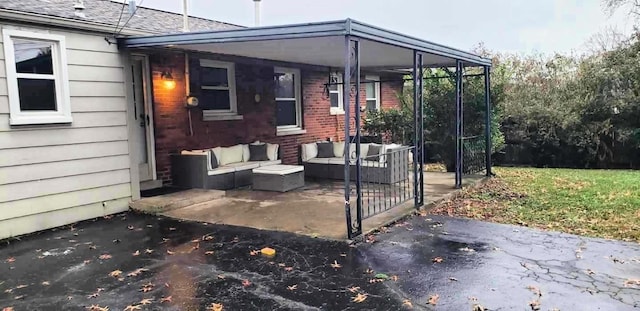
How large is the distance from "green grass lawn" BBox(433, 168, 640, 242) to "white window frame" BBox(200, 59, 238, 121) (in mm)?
4771

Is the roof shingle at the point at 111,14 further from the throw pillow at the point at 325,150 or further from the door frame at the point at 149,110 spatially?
the throw pillow at the point at 325,150

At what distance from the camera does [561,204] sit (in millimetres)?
7609

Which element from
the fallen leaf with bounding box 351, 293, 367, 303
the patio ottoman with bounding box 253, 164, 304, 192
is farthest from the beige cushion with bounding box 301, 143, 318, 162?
the fallen leaf with bounding box 351, 293, 367, 303

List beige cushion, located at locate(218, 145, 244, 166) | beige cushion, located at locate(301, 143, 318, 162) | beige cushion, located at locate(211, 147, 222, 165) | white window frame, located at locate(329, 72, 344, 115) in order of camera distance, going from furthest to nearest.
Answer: white window frame, located at locate(329, 72, 344, 115) < beige cushion, located at locate(301, 143, 318, 162) < beige cushion, located at locate(218, 145, 244, 166) < beige cushion, located at locate(211, 147, 222, 165)

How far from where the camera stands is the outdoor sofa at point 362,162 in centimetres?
915

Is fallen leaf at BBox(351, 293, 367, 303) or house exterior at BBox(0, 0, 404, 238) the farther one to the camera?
house exterior at BBox(0, 0, 404, 238)

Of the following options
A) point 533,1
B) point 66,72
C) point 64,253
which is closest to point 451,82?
point 66,72

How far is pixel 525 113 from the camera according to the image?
13.9 m

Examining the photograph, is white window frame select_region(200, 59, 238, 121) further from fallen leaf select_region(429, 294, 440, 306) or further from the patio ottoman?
fallen leaf select_region(429, 294, 440, 306)

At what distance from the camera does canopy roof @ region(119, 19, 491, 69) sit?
207 inches

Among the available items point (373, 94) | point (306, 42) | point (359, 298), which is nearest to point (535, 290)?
point (359, 298)

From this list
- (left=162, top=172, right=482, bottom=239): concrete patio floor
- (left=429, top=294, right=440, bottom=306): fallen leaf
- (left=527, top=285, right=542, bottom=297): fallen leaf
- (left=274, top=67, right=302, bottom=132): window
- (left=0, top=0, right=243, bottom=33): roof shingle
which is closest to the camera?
(left=429, top=294, right=440, bottom=306): fallen leaf

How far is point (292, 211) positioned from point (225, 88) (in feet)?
13.0

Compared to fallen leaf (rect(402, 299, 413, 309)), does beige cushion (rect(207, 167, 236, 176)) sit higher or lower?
higher
